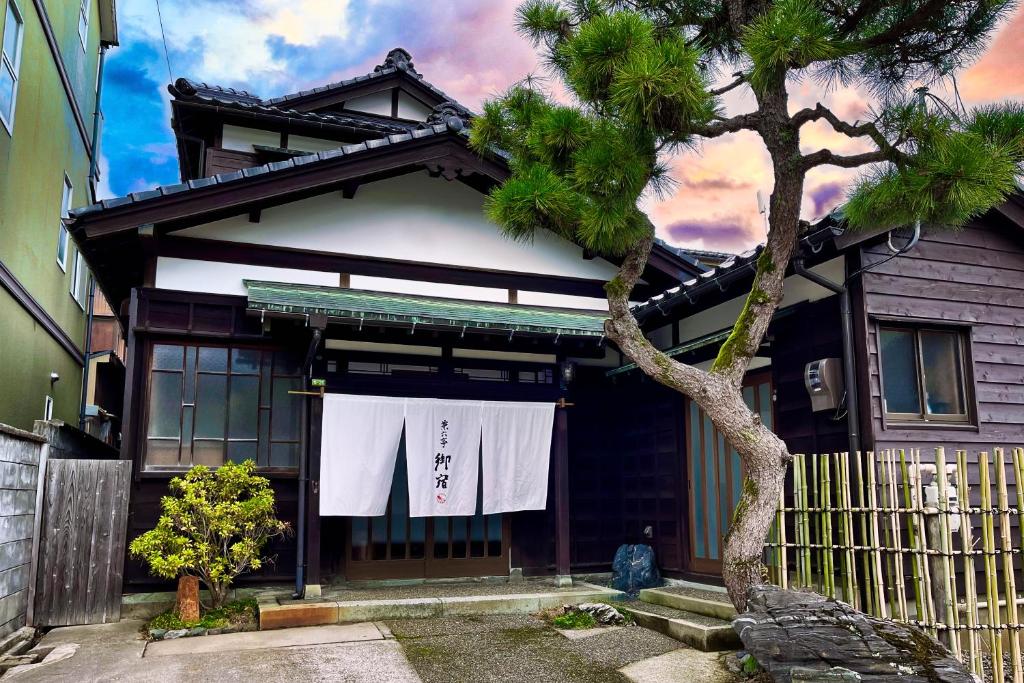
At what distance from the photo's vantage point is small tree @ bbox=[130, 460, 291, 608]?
7.12 meters

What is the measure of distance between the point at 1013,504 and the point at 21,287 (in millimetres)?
11759

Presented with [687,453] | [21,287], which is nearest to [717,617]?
[687,453]

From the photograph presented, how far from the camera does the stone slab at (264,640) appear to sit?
626 centimetres

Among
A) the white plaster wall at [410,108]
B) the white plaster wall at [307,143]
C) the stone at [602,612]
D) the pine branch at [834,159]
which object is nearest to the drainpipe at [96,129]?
the white plaster wall at [307,143]

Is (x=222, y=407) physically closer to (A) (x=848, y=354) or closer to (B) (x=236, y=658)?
(B) (x=236, y=658)

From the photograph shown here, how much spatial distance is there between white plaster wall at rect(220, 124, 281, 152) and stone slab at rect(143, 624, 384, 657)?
6.93m

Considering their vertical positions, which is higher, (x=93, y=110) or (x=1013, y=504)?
(x=93, y=110)

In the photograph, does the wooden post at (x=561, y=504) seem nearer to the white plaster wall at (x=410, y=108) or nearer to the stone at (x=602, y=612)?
the stone at (x=602, y=612)

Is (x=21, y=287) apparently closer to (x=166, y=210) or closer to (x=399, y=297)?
(x=166, y=210)

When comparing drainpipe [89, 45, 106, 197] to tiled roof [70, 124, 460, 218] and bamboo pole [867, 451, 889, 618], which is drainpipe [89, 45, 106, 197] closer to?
tiled roof [70, 124, 460, 218]

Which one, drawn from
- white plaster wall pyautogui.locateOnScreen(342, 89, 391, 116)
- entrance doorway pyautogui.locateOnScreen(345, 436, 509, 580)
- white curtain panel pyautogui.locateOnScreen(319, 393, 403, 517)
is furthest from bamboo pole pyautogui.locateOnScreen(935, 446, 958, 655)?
white plaster wall pyautogui.locateOnScreen(342, 89, 391, 116)

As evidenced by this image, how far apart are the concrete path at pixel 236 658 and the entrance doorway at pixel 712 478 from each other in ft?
12.3

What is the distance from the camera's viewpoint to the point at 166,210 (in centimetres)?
805

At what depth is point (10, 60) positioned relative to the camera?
30.1 ft
